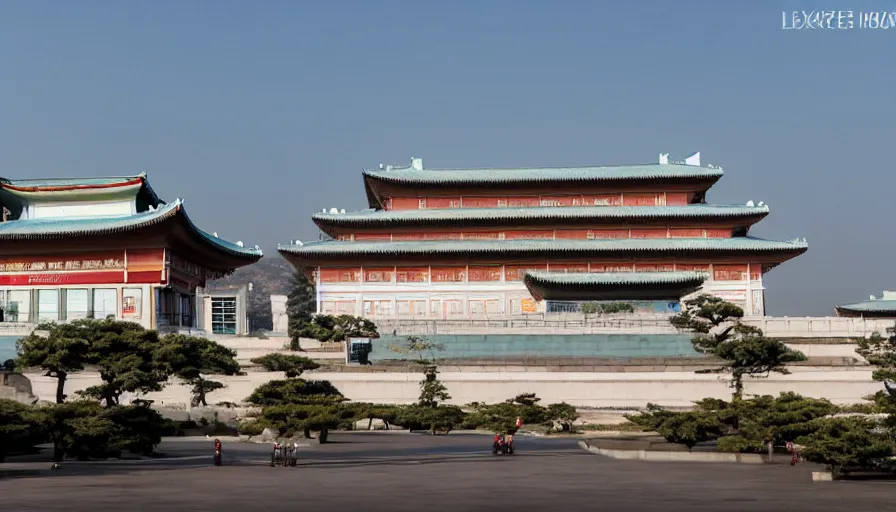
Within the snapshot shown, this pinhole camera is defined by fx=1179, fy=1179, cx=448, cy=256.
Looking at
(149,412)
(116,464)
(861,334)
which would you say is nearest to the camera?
(116,464)

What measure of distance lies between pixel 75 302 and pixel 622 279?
90.0ft

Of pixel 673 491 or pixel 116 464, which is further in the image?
pixel 116 464

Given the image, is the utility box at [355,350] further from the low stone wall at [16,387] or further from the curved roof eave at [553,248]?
the low stone wall at [16,387]

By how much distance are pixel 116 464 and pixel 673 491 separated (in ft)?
46.5

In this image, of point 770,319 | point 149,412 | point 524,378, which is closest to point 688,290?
point 770,319

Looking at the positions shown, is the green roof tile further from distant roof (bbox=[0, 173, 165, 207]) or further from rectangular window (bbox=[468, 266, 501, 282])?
distant roof (bbox=[0, 173, 165, 207])

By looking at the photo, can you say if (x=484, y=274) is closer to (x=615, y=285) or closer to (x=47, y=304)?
(x=615, y=285)

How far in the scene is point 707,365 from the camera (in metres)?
50.8

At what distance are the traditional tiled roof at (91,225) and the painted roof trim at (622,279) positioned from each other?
17.5m

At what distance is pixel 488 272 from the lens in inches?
2566

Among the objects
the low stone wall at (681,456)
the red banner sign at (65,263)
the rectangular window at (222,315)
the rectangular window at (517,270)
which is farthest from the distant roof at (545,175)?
the low stone wall at (681,456)

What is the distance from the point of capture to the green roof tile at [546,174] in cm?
6756

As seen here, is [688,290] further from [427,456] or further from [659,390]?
[427,456]

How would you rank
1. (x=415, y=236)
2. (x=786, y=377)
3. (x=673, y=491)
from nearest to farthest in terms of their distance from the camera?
(x=673, y=491) < (x=786, y=377) < (x=415, y=236)
